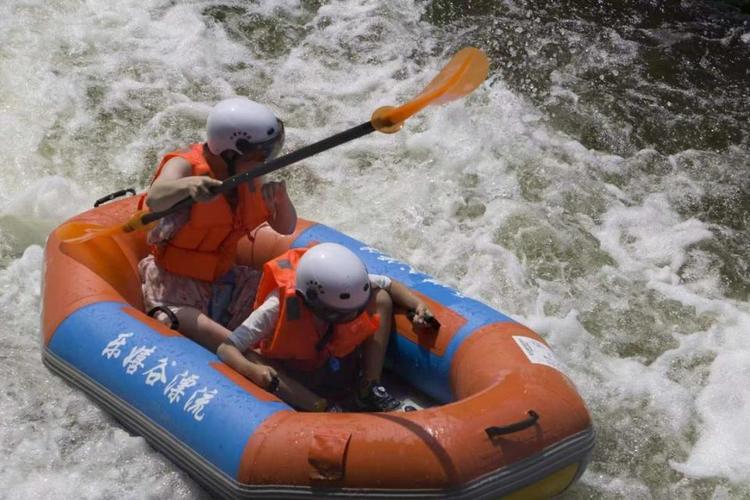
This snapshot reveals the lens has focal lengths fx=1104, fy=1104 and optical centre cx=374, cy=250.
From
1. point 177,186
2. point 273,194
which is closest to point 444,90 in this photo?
point 273,194

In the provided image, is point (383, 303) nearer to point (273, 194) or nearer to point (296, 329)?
point (296, 329)

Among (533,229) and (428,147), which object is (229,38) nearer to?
(428,147)

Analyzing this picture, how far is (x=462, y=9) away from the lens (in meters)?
8.67

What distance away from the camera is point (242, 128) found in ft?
14.2

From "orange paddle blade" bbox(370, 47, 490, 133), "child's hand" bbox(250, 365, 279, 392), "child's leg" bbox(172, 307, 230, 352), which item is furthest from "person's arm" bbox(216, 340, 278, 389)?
"orange paddle blade" bbox(370, 47, 490, 133)

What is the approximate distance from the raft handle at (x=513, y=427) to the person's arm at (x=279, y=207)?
4.39 ft

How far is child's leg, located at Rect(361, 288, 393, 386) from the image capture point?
4.44 meters

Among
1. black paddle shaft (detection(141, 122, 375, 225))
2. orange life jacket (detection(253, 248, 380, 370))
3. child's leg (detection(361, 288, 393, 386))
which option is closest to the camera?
black paddle shaft (detection(141, 122, 375, 225))

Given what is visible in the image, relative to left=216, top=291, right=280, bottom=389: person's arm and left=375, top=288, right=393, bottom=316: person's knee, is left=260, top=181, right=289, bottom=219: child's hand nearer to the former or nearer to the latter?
left=216, top=291, right=280, bottom=389: person's arm

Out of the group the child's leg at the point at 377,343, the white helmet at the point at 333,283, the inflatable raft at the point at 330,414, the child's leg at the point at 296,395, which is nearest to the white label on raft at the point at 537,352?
the inflatable raft at the point at 330,414

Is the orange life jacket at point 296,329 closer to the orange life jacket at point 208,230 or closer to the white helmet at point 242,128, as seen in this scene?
the orange life jacket at point 208,230

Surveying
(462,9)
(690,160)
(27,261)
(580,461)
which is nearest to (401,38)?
(462,9)

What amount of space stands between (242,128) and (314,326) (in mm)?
828

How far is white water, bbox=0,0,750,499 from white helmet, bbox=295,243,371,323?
2.81 ft
